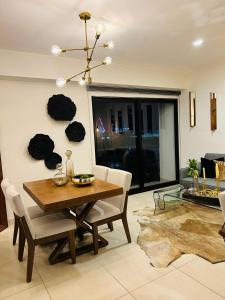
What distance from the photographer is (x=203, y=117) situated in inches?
196

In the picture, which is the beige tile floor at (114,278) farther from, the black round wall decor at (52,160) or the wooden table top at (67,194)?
the black round wall decor at (52,160)

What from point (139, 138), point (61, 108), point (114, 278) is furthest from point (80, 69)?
point (114, 278)

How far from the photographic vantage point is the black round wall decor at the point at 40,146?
3.62 m

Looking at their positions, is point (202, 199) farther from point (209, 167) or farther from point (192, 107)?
point (192, 107)

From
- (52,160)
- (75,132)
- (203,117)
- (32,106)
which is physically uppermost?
(32,106)

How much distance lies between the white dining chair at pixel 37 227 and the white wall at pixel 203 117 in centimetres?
365

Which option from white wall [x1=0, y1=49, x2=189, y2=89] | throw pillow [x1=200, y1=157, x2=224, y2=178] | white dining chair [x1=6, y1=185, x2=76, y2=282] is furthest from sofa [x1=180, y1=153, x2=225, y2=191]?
white dining chair [x1=6, y1=185, x2=76, y2=282]

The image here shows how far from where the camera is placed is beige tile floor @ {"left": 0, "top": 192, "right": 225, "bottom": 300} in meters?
1.94

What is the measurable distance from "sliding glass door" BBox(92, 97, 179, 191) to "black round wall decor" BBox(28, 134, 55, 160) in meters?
1.01

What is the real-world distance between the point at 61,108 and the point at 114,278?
8.88ft

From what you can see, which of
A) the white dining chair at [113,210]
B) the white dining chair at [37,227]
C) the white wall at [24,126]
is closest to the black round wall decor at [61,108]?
the white wall at [24,126]

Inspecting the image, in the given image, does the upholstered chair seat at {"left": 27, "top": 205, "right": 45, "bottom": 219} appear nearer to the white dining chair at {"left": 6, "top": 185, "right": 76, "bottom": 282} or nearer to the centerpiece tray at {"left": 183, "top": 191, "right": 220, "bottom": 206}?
the white dining chair at {"left": 6, "top": 185, "right": 76, "bottom": 282}

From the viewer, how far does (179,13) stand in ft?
8.09

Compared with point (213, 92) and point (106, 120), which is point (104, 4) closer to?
point (106, 120)
